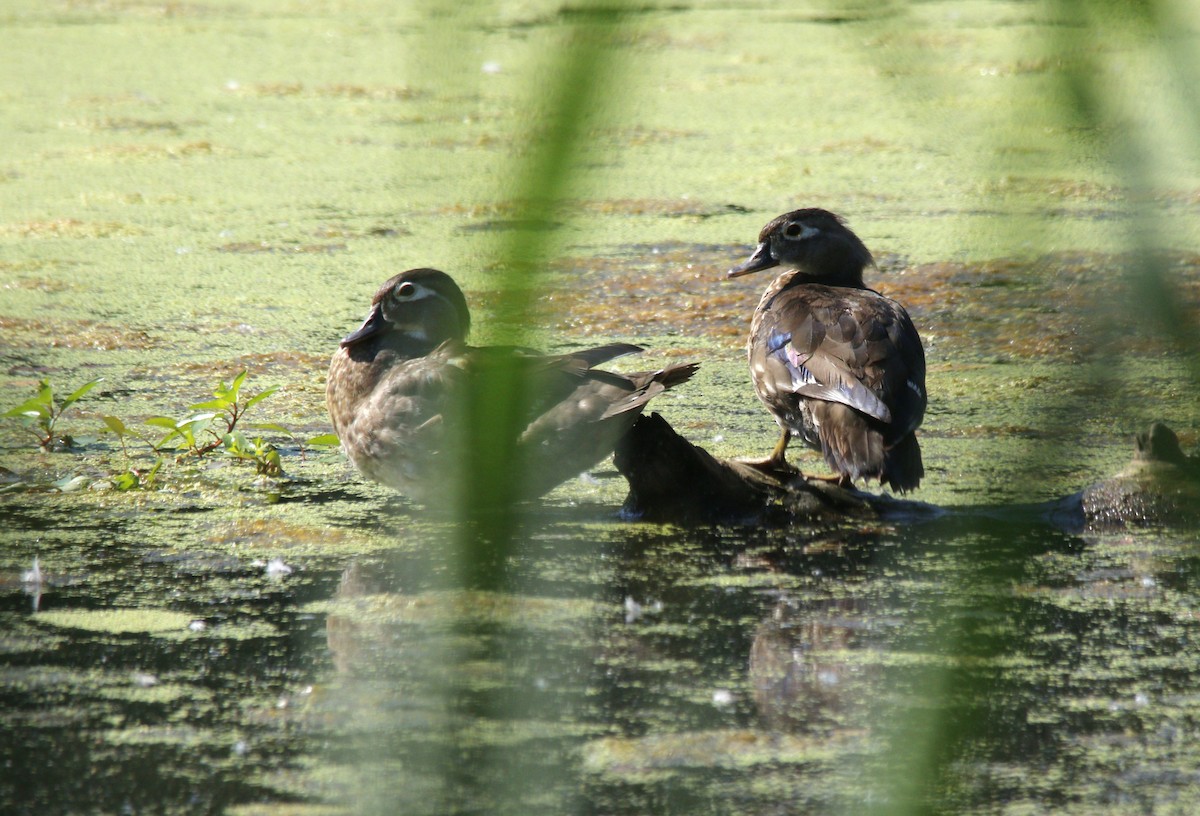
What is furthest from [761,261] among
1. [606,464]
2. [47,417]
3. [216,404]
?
[47,417]

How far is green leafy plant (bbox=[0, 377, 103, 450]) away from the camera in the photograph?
389 cm

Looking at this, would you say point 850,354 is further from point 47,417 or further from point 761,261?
point 47,417

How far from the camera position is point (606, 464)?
4.35 m

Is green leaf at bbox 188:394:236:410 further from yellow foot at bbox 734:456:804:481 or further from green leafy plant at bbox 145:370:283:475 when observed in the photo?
yellow foot at bbox 734:456:804:481

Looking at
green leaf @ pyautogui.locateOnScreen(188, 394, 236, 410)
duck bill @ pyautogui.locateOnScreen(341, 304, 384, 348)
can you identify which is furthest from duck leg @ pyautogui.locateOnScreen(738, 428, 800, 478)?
green leaf @ pyautogui.locateOnScreen(188, 394, 236, 410)

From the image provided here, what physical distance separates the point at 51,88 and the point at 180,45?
1.44 metres

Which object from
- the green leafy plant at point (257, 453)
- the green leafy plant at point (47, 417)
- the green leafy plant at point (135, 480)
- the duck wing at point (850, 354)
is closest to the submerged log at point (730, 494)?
the duck wing at point (850, 354)

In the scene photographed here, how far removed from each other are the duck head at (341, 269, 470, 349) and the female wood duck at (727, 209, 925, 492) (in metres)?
0.89

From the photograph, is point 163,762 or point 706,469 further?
point 706,469

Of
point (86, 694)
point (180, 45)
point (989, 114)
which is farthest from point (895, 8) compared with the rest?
point (180, 45)

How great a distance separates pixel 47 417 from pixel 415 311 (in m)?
1.06

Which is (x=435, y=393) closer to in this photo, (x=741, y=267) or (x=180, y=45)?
(x=741, y=267)

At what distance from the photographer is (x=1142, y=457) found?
3.46 metres

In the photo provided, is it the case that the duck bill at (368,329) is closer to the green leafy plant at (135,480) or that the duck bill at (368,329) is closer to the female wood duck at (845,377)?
the green leafy plant at (135,480)
